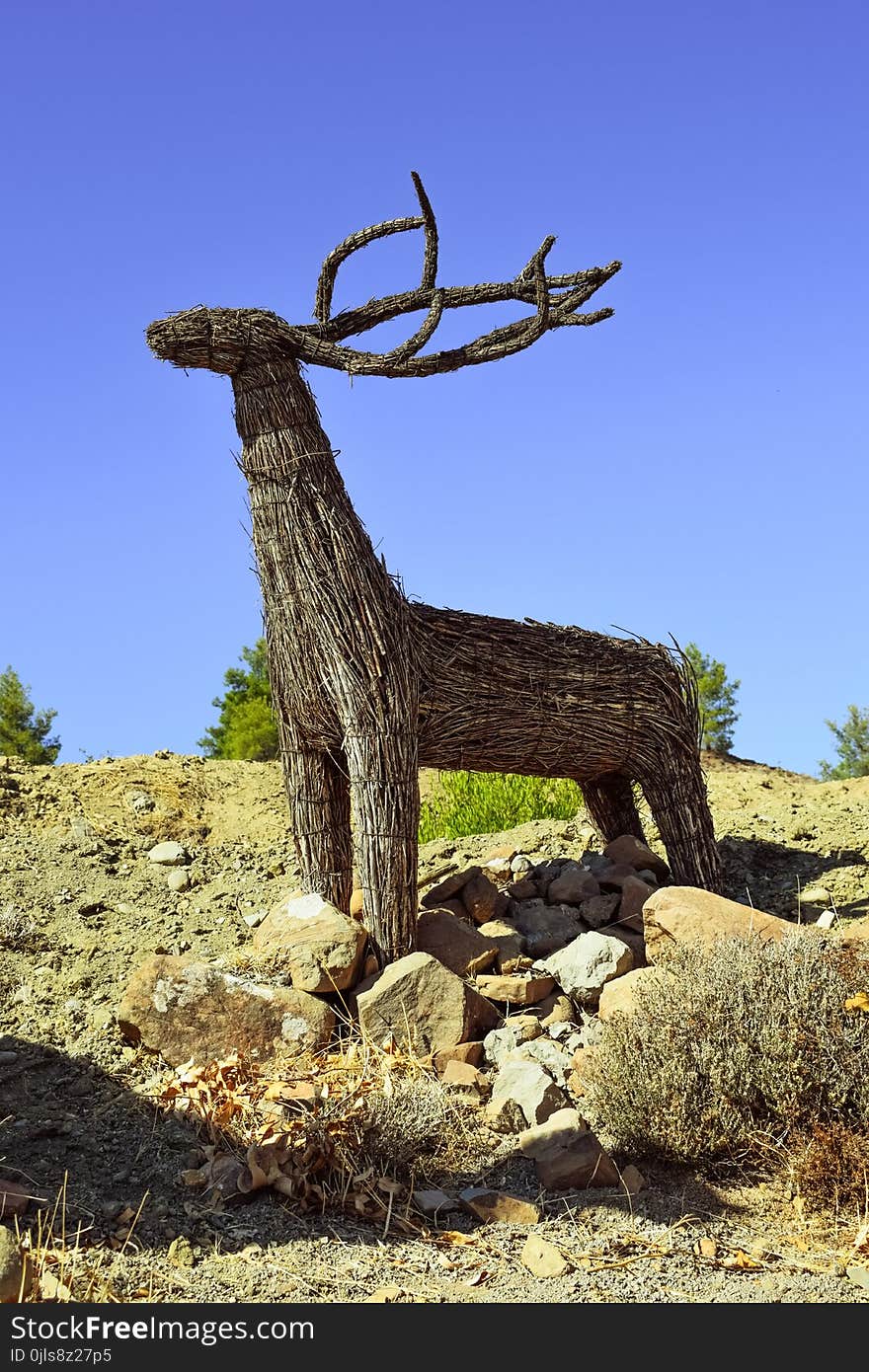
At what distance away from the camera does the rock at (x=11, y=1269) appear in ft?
14.2

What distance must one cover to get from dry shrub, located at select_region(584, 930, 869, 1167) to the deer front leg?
5.31ft

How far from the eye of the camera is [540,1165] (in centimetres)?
550

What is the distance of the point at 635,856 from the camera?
8.75 m

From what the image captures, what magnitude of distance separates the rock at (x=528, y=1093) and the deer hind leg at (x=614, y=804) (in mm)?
3327

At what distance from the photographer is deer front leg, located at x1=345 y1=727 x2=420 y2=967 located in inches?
282

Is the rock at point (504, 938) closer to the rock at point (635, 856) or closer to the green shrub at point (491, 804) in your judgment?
the rock at point (635, 856)

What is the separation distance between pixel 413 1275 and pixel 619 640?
4.96 metres

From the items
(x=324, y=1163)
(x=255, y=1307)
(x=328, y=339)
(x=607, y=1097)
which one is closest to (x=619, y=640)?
A: (x=328, y=339)

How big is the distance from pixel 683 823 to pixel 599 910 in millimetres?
1028

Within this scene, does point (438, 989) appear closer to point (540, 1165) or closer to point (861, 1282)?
point (540, 1165)

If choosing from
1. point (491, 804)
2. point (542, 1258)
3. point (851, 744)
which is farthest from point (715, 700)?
point (542, 1258)

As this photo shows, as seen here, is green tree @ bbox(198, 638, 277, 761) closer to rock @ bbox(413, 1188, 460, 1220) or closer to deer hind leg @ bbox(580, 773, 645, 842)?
deer hind leg @ bbox(580, 773, 645, 842)

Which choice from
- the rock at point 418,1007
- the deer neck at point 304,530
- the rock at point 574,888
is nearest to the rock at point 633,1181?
the rock at point 418,1007

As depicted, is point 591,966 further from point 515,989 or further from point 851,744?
point 851,744
